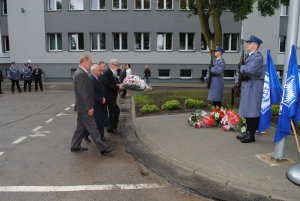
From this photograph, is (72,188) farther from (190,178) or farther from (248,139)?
(248,139)

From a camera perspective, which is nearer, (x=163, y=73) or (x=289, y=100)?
(x=289, y=100)

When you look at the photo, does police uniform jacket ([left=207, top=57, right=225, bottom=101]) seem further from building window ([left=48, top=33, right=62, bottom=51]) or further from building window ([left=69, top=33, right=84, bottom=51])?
building window ([left=48, top=33, right=62, bottom=51])

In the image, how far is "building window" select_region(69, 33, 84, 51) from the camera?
99.7 feet

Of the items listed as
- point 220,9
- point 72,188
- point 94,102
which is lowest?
point 72,188

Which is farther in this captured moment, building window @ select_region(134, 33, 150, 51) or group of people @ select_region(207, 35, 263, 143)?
building window @ select_region(134, 33, 150, 51)

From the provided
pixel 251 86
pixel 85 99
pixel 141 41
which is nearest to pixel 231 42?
pixel 141 41

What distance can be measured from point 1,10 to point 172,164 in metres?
32.0

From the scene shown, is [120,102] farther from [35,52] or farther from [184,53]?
[35,52]

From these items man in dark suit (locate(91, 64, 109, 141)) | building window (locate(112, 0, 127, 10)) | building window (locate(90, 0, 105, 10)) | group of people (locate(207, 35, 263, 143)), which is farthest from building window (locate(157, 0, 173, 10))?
group of people (locate(207, 35, 263, 143))

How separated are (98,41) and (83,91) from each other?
24.4 metres

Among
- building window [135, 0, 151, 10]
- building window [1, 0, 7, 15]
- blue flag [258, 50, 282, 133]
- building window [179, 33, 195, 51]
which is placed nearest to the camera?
blue flag [258, 50, 282, 133]

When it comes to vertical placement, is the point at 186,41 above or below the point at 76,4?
below

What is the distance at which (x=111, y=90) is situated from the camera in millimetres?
8422

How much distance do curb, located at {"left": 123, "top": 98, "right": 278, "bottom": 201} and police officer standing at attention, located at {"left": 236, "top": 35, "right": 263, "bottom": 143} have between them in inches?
74.9
